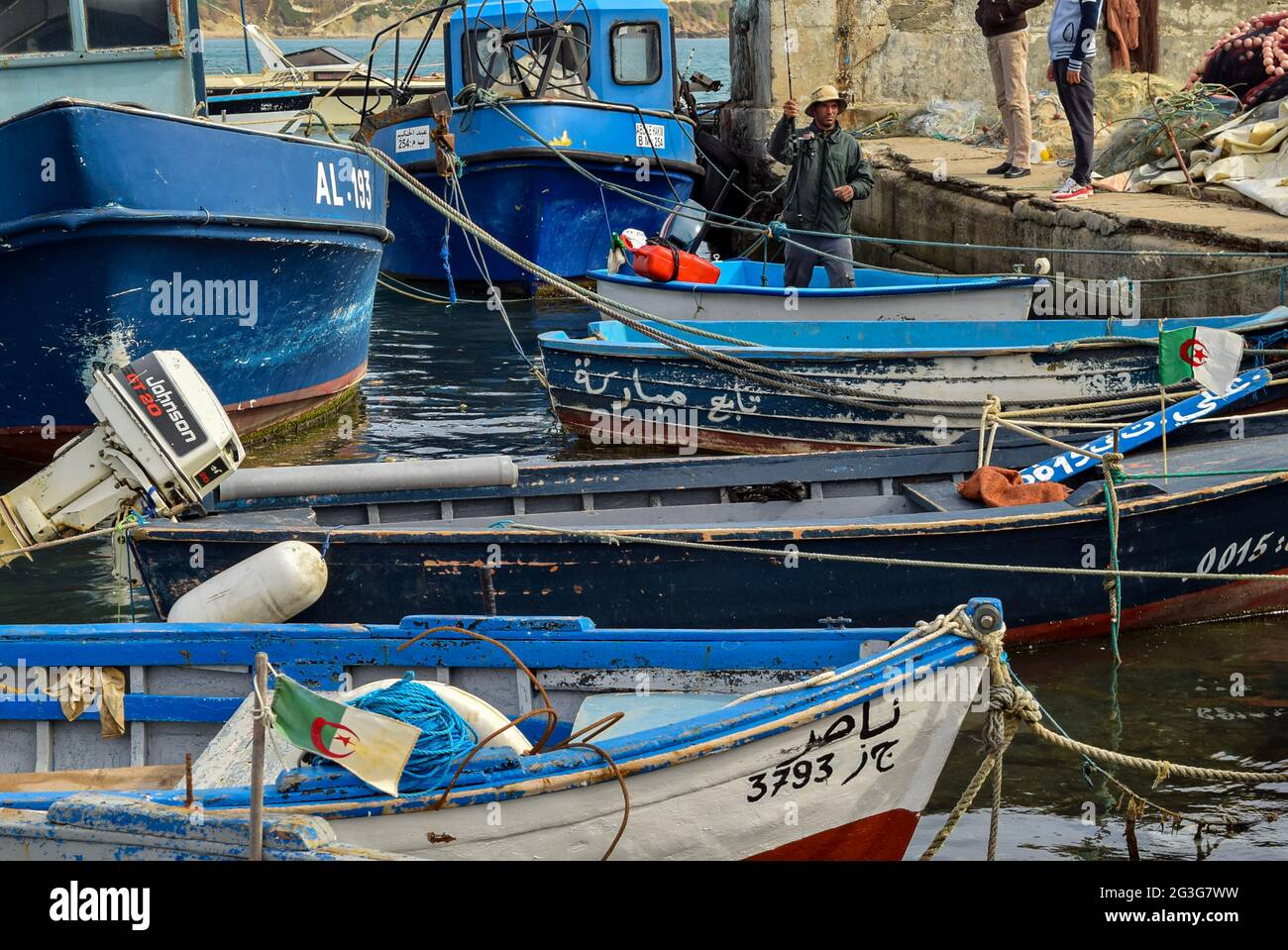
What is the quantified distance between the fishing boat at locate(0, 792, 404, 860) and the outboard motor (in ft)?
7.54

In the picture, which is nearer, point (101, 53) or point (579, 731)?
point (579, 731)

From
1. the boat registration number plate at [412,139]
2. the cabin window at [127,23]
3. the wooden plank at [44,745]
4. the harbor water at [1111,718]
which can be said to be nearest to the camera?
the harbor water at [1111,718]

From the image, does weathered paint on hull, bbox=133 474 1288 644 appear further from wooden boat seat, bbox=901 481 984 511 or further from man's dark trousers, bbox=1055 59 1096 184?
man's dark trousers, bbox=1055 59 1096 184

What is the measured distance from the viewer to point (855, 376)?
923cm

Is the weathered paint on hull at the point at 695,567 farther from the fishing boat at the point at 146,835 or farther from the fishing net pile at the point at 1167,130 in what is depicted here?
the fishing net pile at the point at 1167,130

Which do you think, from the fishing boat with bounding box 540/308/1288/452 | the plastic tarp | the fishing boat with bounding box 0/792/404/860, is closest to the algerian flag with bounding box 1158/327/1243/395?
the fishing boat with bounding box 540/308/1288/452

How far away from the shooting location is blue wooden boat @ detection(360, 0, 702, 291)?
16.3 meters

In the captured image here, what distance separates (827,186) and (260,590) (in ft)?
20.6

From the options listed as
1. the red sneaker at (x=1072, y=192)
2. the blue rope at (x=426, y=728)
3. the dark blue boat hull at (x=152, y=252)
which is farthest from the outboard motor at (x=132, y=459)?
the red sneaker at (x=1072, y=192)

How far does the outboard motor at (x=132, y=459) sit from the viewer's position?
5898 mm

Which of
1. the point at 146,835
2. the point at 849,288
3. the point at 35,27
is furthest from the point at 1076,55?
the point at 146,835

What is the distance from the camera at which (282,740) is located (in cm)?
459

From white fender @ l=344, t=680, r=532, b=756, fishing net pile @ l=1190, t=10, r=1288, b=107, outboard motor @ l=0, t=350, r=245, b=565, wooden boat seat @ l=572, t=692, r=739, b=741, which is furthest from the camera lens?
fishing net pile @ l=1190, t=10, r=1288, b=107

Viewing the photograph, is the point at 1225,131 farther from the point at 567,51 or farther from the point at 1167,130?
the point at 567,51
